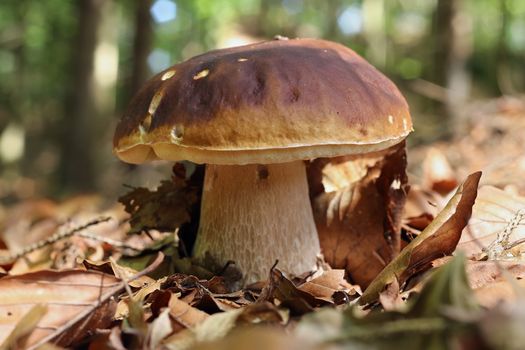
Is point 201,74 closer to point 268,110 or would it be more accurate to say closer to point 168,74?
point 168,74

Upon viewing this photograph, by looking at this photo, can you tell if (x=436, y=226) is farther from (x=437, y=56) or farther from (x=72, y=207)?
(x=437, y=56)

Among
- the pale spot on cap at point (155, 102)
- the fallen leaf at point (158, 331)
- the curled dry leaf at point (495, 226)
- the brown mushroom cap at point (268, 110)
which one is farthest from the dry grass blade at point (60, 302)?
the curled dry leaf at point (495, 226)

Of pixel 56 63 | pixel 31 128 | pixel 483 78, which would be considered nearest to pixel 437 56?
pixel 483 78

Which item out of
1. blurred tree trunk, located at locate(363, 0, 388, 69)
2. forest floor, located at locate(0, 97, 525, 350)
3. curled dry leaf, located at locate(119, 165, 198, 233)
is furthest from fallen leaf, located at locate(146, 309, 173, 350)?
blurred tree trunk, located at locate(363, 0, 388, 69)

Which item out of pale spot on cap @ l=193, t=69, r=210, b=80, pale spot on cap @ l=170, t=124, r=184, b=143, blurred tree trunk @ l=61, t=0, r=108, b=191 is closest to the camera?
pale spot on cap @ l=170, t=124, r=184, b=143

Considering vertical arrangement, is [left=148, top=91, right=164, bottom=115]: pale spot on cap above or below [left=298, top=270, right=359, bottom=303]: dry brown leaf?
above

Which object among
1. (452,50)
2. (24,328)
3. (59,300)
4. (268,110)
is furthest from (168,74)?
(452,50)

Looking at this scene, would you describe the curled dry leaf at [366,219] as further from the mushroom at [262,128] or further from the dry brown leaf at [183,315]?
the dry brown leaf at [183,315]

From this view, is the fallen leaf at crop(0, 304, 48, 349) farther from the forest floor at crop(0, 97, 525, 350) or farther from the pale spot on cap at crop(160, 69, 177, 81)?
the pale spot on cap at crop(160, 69, 177, 81)
